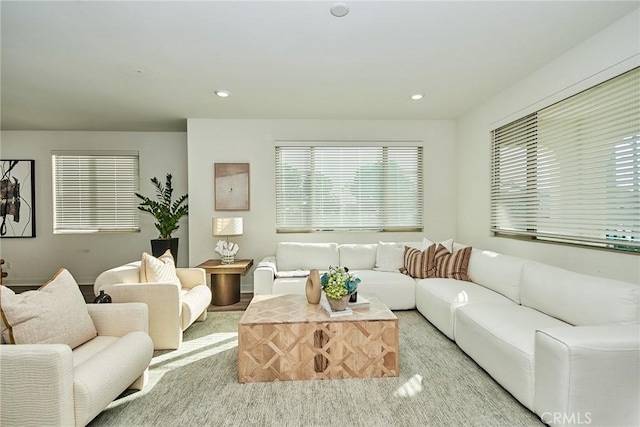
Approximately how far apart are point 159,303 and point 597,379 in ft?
Answer: 10.1

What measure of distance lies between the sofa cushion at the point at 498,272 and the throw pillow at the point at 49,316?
11.1 ft

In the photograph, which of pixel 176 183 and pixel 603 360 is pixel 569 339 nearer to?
pixel 603 360

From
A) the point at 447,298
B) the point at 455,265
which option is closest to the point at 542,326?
the point at 447,298

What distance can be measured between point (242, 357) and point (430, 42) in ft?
9.44

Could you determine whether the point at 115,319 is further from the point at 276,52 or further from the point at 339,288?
the point at 276,52

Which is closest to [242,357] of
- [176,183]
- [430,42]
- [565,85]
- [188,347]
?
[188,347]

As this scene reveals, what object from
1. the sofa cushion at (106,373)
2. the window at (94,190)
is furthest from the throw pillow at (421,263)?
the window at (94,190)

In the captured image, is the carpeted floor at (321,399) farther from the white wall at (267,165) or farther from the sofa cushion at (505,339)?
the white wall at (267,165)

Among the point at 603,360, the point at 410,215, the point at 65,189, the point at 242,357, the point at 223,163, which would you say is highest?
the point at 223,163

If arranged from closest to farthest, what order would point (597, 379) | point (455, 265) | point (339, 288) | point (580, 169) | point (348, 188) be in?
point (597, 379), point (339, 288), point (580, 169), point (455, 265), point (348, 188)

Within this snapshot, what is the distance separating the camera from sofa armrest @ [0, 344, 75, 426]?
5.01ft

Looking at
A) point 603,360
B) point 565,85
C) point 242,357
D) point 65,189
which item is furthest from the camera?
point 65,189

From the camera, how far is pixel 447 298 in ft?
10.1

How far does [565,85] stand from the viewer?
290 cm
